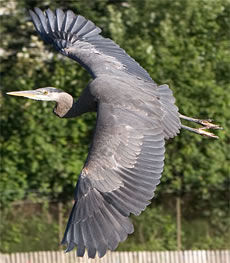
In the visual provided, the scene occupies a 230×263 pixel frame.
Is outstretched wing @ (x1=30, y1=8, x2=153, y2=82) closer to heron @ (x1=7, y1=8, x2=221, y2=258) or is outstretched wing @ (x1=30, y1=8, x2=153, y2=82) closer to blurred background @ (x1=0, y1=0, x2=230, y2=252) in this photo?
heron @ (x1=7, y1=8, x2=221, y2=258)

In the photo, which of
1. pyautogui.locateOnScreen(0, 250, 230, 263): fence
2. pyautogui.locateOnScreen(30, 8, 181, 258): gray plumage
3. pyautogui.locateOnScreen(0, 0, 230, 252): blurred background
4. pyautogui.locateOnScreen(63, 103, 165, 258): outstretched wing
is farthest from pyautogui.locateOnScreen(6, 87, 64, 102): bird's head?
pyautogui.locateOnScreen(0, 0, 230, 252): blurred background

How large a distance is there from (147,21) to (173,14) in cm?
38

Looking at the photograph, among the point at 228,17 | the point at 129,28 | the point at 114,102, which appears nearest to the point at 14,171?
the point at 129,28

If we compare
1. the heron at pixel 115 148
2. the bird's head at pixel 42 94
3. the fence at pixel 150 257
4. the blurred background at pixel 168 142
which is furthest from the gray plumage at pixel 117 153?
the blurred background at pixel 168 142

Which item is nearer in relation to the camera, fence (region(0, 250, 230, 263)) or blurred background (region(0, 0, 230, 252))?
fence (region(0, 250, 230, 263))

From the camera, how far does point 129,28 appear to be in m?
12.0

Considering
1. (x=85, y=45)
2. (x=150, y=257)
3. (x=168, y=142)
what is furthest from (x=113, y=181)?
(x=168, y=142)

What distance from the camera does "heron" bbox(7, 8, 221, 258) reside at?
23.0 feet

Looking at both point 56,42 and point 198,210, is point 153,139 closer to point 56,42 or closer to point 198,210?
point 56,42

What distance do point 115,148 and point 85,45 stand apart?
223 centimetres

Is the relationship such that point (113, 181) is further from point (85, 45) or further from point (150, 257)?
point (150, 257)

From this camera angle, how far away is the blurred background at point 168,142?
1190cm

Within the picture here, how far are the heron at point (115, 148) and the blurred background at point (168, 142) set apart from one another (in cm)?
294

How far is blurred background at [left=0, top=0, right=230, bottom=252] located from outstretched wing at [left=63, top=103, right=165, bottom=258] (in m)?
4.26
